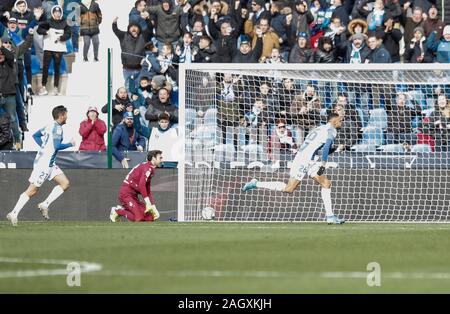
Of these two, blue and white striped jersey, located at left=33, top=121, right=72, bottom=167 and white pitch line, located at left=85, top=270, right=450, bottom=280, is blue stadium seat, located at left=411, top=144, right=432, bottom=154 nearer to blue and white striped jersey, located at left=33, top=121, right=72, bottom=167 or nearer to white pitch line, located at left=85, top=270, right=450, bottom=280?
blue and white striped jersey, located at left=33, top=121, right=72, bottom=167

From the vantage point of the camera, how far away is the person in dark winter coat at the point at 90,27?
26.9 m

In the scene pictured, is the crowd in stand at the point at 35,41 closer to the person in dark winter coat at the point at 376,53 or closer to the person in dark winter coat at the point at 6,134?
the person in dark winter coat at the point at 6,134

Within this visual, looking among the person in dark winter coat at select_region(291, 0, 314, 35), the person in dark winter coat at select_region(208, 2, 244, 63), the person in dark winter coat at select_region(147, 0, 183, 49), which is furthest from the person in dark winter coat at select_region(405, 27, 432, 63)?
the person in dark winter coat at select_region(147, 0, 183, 49)

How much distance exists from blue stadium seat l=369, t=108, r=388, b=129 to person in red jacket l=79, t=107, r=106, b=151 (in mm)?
5375

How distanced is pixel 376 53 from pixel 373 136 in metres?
3.15

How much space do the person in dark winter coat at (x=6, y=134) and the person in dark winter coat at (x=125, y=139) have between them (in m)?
2.36

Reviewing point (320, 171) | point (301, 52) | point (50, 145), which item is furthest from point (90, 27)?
point (320, 171)

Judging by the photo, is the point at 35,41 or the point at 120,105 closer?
the point at 120,105

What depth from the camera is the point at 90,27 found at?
2689 cm

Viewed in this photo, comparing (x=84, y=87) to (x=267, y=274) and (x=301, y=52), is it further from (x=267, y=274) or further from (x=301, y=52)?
(x=267, y=274)
